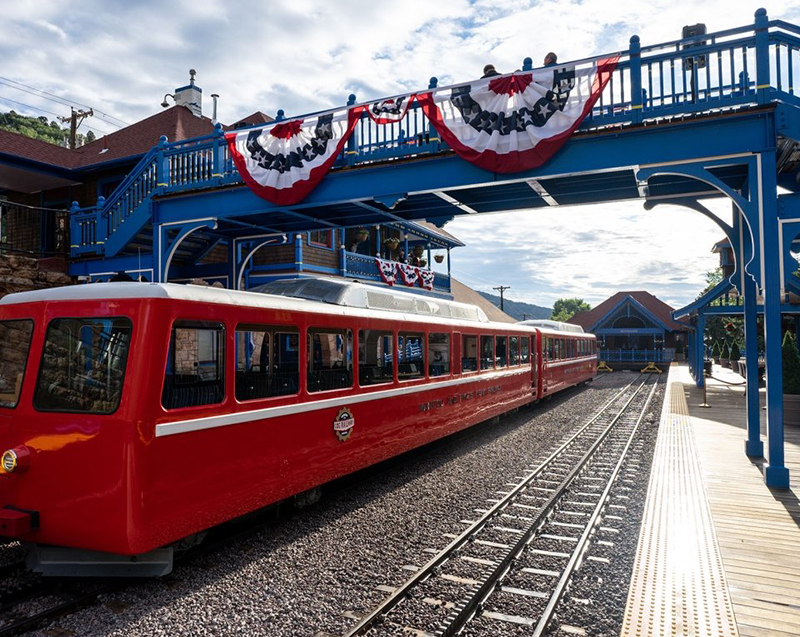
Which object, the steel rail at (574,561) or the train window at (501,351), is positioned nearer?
the steel rail at (574,561)

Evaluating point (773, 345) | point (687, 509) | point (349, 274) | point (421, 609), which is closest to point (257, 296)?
point (421, 609)

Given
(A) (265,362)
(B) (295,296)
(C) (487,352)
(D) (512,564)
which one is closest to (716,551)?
(D) (512,564)

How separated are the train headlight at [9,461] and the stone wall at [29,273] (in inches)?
288

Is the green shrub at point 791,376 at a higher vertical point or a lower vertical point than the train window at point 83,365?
lower

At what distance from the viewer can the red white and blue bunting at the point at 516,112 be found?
9070 millimetres

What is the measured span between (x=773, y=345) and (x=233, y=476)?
699 centimetres

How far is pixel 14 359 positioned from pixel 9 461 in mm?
924

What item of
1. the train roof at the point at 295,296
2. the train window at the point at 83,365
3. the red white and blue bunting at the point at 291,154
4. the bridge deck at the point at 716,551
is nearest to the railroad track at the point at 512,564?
the bridge deck at the point at 716,551

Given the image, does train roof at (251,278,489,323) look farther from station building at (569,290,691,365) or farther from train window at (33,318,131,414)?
station building at (569,290,691,365)

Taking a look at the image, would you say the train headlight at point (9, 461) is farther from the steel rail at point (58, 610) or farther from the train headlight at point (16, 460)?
the steel rail at point (58, 610)

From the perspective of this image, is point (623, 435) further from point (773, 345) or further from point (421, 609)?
point (421, 609)

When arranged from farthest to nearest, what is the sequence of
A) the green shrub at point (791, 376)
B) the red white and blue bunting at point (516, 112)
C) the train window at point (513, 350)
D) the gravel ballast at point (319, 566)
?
the train window at point (513, 350) → the green shrub at point (791, 376) → the red white and blue bunting at point (516, 112) → the gravel ballast at point (319, 566)

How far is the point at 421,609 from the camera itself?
447 cm

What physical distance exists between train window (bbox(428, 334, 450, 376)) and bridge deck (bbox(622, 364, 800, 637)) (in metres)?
3.67
